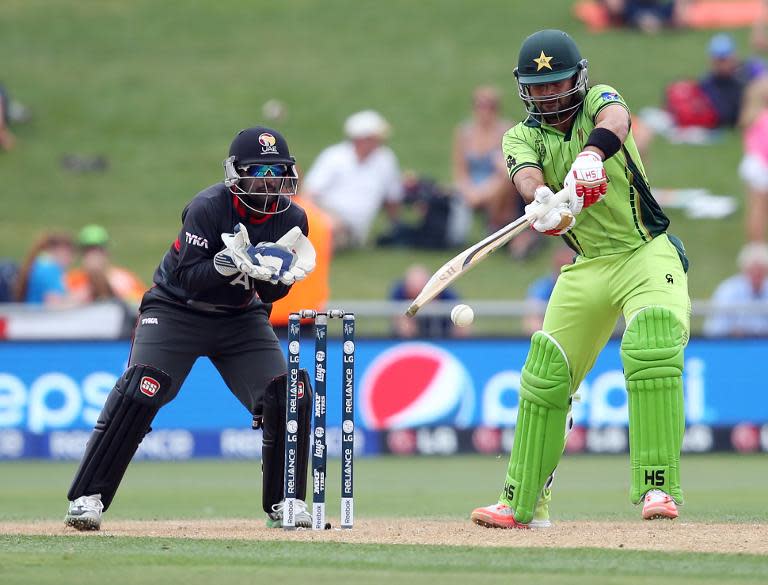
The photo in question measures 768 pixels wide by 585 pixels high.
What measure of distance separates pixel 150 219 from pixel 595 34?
8700 mm

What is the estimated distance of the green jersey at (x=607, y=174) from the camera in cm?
712

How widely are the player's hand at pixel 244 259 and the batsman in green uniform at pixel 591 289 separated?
1303 millimetres

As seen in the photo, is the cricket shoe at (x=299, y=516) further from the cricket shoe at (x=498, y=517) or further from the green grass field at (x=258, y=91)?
the green grass field at (x=258, y=91)

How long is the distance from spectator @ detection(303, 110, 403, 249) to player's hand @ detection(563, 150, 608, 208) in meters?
9.77

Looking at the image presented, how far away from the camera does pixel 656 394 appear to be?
6922 mm

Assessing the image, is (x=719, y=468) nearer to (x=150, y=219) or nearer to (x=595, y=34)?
(x=150, y=219)

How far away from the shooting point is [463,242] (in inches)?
688

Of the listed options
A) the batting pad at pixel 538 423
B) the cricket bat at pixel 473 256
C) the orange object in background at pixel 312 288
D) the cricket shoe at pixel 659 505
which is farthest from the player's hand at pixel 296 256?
the orange object in background at pixel 312 288

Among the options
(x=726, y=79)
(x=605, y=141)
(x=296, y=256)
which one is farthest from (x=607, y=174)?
(x=726, y=79)

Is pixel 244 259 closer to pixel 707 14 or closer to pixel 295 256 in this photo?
pixel 295 256

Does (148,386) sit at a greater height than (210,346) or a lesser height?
lesser

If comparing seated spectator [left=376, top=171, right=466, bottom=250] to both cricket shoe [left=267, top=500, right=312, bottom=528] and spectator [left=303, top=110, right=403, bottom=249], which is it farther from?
cricket shoe [left=267, top=500, right=312, bottom=528]

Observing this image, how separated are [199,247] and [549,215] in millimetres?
1743

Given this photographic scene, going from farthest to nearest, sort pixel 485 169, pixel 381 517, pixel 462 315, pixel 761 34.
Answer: pixel 761 34 → pixel 485 169 → pixel 381 517 → pixel 462 315
